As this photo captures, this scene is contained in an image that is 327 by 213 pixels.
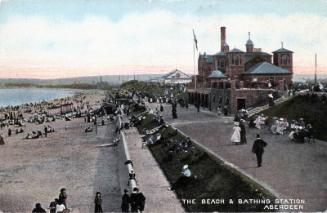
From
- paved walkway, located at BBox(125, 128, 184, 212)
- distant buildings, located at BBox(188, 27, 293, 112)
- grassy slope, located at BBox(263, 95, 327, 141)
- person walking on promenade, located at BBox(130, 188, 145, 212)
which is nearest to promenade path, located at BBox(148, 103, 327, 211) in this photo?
grassy slope, located at BBox(263, 95, 327, 141)

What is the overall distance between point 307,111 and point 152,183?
→ 36.5 feet

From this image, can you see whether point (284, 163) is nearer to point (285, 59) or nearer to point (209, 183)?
point (209, 183)

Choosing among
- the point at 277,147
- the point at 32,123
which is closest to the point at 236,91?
the point at 277,147

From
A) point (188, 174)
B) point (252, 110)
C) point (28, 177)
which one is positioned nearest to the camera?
point (188, 174)

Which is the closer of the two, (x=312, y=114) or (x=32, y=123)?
(x=312, y=114)

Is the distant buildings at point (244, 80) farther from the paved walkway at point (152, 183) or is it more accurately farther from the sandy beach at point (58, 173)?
the paved walkway at point (152, 183)

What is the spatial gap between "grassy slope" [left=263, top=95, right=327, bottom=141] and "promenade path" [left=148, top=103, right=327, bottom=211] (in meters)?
1.56

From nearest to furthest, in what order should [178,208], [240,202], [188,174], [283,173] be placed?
[240,202] → [178,208] → [283,173] → [188,174]

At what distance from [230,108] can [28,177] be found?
1541 cm

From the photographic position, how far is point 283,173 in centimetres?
1314

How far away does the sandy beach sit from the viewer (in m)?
16.9

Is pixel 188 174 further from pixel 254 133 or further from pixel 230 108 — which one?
pixel 230 108

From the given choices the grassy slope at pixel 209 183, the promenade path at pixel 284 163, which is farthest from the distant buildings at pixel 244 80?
the grassy slope at pixel 209 183

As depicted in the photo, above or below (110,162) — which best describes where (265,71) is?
above
